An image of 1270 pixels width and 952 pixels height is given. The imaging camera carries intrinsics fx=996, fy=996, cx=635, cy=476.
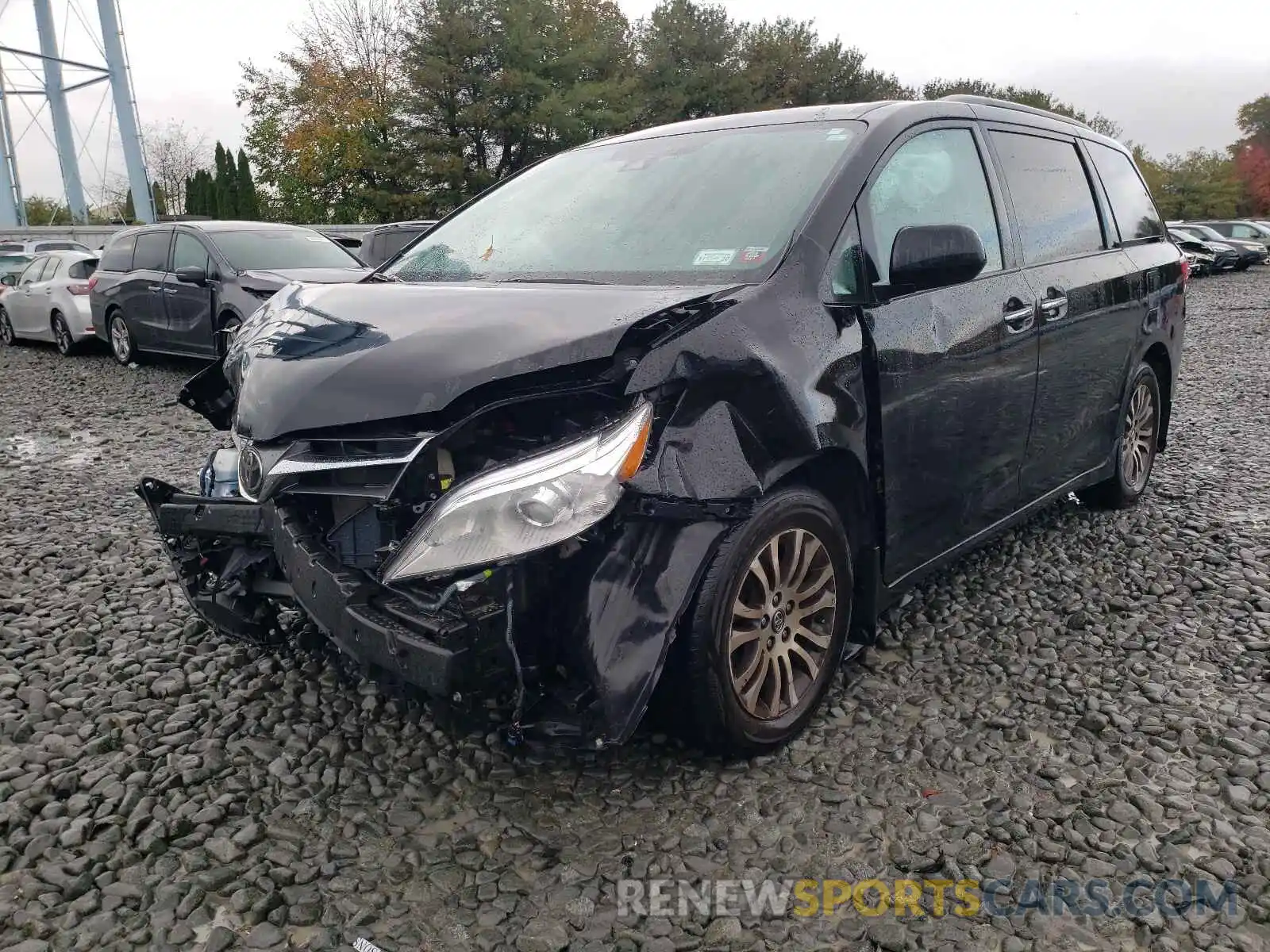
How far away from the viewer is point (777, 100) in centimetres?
4656

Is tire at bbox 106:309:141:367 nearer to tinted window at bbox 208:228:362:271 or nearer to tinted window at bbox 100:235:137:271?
tinted window at bbox 100:235:137:271

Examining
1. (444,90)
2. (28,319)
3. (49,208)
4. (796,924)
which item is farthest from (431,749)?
(49,208)

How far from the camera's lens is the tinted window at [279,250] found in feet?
33.3

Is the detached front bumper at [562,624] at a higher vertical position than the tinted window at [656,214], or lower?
lower

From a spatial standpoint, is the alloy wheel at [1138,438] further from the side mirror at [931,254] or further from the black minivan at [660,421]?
the side mirror at [931,254]

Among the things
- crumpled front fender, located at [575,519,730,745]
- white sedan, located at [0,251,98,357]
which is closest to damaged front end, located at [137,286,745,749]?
crumpled front fender, located at [575,519,730,745]

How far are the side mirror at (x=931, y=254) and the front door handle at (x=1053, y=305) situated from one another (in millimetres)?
890

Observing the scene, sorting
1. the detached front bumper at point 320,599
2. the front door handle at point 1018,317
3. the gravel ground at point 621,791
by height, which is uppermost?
→ the front door handle at point 1018,317

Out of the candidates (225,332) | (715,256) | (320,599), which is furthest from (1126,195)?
(225,332)

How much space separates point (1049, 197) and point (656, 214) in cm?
184

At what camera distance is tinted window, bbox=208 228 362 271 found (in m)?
10.2

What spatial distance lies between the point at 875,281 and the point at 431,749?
1889 millimetres

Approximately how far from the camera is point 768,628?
271 centimetres

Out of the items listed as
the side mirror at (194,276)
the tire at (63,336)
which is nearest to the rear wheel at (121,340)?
Answer: the tire at (63,336)
